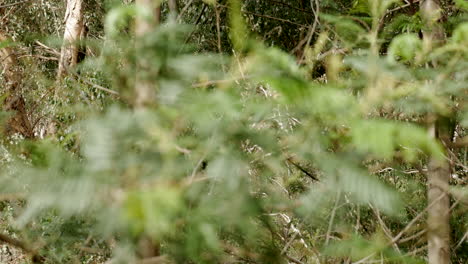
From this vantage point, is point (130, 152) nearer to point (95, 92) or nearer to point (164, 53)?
point (164, 53)

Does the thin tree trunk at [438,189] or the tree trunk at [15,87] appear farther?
the tree trunk at [15,87]

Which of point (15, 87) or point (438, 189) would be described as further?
point (15, 87)

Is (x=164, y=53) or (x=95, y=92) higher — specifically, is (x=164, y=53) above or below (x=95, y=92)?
above

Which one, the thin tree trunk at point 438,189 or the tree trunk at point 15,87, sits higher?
the thin tree trunk at point 438,189

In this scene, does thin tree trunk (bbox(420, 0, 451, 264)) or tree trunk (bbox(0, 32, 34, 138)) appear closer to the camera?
thin tree trunk (bbox(420, 0, 451, 264))

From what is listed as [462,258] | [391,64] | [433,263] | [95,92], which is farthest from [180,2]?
[391,64]

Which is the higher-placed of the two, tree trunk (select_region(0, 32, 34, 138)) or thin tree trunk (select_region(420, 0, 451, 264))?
thin tree trunk (select_region(420, 0, 451, 264))

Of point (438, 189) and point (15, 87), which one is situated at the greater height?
point (438, 189)

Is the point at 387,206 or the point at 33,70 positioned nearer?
the point at 387,206

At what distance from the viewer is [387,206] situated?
1092 millimetres

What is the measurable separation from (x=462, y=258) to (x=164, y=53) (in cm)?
463

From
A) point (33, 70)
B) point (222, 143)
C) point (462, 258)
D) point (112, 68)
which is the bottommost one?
point (462, 258)

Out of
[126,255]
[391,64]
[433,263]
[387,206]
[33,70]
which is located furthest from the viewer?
[33,70]

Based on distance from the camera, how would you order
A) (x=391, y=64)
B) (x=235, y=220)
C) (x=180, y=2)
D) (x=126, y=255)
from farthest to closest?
(x=180, y=2) < (x=391, y=64) < (x=126, y=255) < (x=235, y=220)
